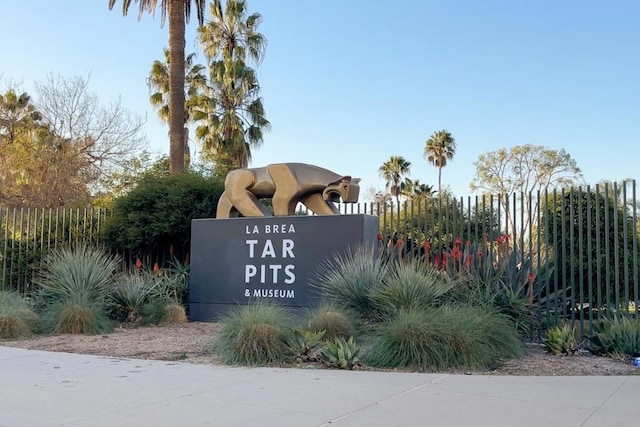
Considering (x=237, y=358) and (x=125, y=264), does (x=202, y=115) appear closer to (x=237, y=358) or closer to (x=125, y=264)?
(x=125, y=264)

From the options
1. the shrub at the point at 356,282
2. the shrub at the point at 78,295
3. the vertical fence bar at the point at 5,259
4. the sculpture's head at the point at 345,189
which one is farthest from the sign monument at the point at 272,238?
the vertical fence bar at the point at 5,259

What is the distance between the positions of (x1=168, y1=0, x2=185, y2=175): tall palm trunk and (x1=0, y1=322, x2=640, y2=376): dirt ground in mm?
9867

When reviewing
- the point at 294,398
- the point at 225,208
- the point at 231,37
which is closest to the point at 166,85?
the point at 231,37

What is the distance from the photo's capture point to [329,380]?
7180 millimetres

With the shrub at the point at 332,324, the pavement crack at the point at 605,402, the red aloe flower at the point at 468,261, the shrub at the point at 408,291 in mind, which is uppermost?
the red aloe flower at the point at 468,261

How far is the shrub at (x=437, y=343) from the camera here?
8016 millimetres

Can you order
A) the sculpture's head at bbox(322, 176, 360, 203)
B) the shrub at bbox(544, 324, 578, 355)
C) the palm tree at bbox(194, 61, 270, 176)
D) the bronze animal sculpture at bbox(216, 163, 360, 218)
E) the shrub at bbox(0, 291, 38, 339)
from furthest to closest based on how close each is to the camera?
the palm tree at bbox(194, 61, 270, 176)
the bronze animal sculpture at bbox(216, 163, 360, 218)
the sculpture's head at bbox(322, 176, 360, 203)
the shrub at bbox(0, 291, 38, 339)
the shrub at bbox(544, 324, 578, 355)

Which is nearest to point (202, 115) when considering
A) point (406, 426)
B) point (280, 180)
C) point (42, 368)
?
point (280, 180)

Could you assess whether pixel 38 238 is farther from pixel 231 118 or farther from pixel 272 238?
pixel 231 118

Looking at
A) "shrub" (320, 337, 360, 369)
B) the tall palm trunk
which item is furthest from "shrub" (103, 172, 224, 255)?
"shrub" (320, 337, 360, 369)

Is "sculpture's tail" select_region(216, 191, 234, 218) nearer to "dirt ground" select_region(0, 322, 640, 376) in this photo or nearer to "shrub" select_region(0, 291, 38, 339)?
"dirt ground" select_region(0, 322, 640, 376)

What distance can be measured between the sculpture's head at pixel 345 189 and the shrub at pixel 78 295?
4944mm

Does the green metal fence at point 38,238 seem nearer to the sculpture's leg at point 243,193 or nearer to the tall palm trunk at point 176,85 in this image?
the tall palm trunk at point 176,85

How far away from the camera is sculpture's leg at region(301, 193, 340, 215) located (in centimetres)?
1341
